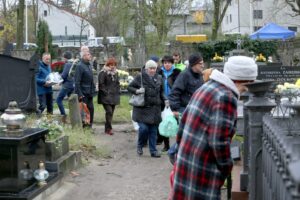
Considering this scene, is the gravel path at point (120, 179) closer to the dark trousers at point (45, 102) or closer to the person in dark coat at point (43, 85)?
the dark trousers at point (45, 102)

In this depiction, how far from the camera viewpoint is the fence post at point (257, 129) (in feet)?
16.1

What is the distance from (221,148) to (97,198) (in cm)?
386

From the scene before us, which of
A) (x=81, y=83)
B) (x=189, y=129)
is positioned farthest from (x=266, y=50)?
(x=189, y=129)

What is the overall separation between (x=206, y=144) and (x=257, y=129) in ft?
2.99

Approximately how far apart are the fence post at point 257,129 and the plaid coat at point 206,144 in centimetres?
70

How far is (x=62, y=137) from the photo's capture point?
8.59 metres

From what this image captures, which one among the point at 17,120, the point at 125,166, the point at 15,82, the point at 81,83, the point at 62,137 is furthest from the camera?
the point at 81,83

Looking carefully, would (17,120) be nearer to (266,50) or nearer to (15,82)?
(15,82)

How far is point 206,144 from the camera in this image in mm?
4184

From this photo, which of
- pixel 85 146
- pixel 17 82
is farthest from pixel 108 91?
pixel 85 146

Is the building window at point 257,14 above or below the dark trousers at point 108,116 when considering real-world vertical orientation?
above

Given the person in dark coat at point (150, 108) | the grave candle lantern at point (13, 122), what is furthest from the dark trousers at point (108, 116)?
the grave candle lantern at point (13, 122)

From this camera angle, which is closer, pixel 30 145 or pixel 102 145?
pixel 30 145

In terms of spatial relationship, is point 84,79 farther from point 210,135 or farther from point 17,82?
point 210,135
